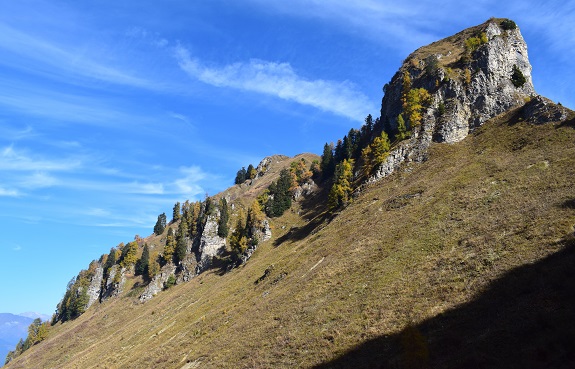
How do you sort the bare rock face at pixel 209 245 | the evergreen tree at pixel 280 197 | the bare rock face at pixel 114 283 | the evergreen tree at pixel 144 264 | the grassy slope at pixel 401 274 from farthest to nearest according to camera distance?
the evergreen tree at pixel 144 264 < the bare rock face at pixel 114 283 < the evergreen tree at pixel 280 197 < the bare rock face at pixel 209 245 < the grassy slope at pixel 401 274

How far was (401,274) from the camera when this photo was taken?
44.6 meters

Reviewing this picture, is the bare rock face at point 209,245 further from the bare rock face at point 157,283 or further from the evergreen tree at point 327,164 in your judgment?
the evergreen tree at point 327,164

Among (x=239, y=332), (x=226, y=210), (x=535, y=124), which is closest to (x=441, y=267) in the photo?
(x=239, y=332)

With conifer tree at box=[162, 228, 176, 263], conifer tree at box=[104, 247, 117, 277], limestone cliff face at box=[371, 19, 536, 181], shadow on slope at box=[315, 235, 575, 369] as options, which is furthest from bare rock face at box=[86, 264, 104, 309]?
shadow on slope at box=[315, 235, 575, 369]

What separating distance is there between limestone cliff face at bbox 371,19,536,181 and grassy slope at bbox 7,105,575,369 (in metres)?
5.56

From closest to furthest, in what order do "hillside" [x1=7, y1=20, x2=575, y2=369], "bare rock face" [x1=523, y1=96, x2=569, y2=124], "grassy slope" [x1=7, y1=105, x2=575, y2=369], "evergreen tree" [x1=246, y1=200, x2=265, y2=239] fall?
"hillside" [x1=7, y1=20, x2=575, y2=369] < "grassy slope" [x1=7, y1=105, x2=575, y2=369] < "bare rock face" [x1=523, y1=96, x2=569, y2=124] < "evergreen tree" [x1=246, y1=200, x2=265, y2=239]

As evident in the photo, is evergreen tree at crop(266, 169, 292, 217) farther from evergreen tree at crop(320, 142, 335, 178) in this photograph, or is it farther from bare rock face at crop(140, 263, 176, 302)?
bare rock face at crop(140, 263, 176, 302)

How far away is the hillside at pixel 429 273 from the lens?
2797 cm

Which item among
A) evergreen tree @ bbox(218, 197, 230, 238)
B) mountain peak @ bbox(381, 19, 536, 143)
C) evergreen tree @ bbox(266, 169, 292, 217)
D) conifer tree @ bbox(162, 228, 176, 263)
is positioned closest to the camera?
mountain peak @ bbox(381, 19, 536, 143)

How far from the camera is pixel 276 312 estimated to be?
51656 mm

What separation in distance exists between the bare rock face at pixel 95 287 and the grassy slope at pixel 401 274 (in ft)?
267

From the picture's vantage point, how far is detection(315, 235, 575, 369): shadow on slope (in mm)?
21781

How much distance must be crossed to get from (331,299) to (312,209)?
90.3 meters

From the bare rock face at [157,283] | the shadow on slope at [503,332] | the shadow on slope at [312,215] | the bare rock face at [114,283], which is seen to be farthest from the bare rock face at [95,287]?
the shadow on slope at [503,332]
